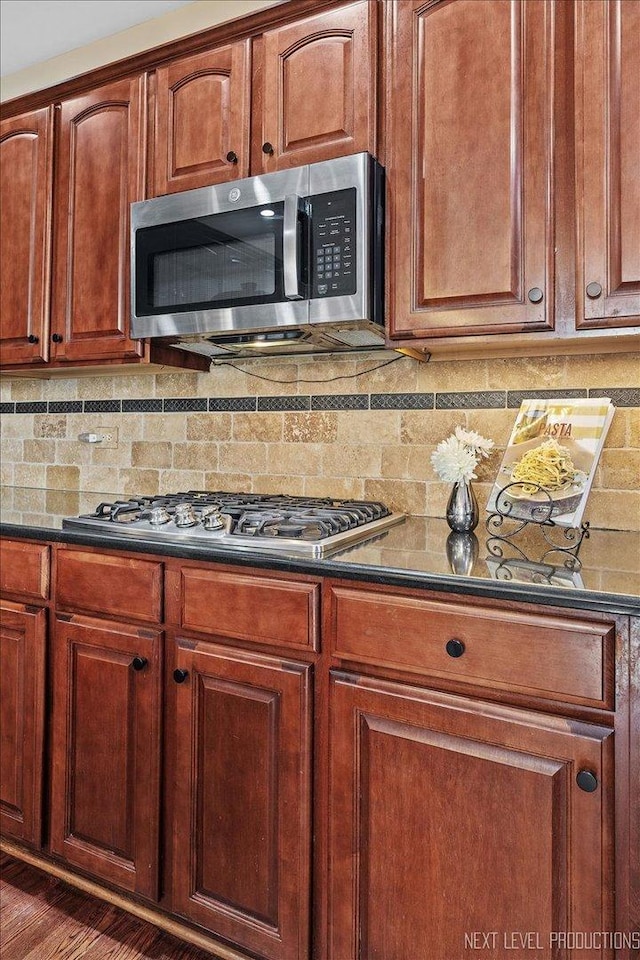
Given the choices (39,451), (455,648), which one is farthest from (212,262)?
(39,451)

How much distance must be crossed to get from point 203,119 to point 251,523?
1.26 meters

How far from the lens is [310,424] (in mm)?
2152

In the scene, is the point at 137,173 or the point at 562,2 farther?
the point at 137,173

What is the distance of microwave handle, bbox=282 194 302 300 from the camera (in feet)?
5.43

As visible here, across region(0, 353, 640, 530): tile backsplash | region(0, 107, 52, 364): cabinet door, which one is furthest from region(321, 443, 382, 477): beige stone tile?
region(0, 107, 52, 364): cabinet door

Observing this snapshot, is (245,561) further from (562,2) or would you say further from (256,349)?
(562,2)

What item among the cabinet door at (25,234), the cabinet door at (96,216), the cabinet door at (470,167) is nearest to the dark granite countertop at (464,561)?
the cabinet door at (470,167)

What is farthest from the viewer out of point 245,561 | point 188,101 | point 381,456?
point 381,456

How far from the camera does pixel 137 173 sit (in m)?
2.00

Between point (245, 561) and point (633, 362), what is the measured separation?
3.88 feet

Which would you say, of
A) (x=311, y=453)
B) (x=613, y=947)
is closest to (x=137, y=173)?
(x=311, y=453)

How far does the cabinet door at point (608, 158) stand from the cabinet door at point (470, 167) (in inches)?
3.0

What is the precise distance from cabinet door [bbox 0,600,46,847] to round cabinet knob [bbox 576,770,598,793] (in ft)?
4.64

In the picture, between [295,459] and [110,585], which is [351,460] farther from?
[110,585]
